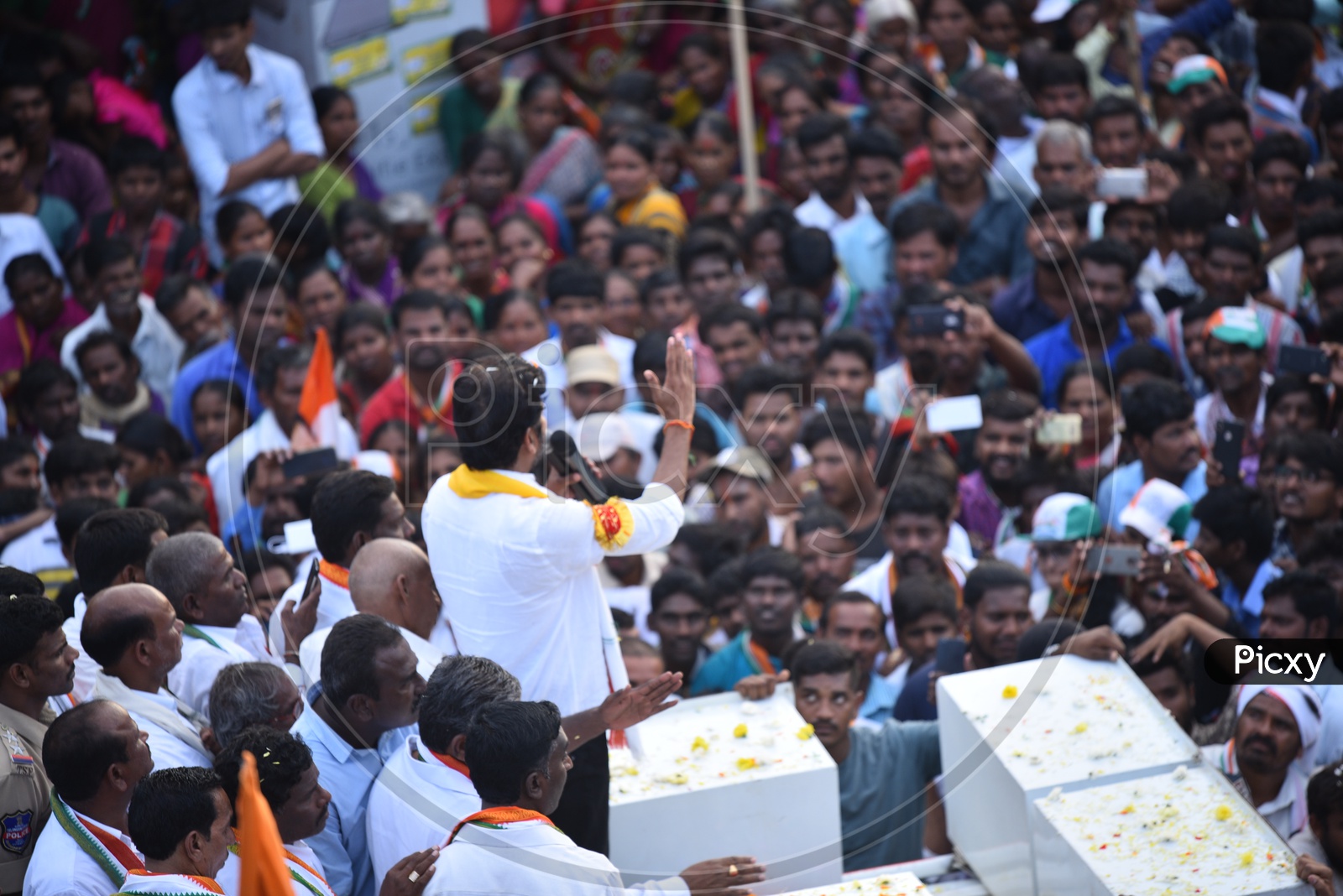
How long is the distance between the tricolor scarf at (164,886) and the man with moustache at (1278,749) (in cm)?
285

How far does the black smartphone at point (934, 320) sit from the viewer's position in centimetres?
706

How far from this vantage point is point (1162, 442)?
20.4ft

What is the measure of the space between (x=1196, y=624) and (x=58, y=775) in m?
3.50

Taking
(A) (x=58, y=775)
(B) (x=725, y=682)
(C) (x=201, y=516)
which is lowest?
(B) (x=725, y=682)

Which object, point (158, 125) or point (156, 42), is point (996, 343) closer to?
point (158, 125)

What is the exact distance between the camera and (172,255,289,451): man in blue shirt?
7.29 meters

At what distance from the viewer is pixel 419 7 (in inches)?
392

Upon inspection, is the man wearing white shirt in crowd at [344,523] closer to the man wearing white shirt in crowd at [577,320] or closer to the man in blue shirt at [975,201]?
the man wearing white shirt in crowd at [577,320]

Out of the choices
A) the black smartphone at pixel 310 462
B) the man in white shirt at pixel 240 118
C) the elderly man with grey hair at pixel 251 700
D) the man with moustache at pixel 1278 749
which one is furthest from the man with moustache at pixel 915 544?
the man in white shirt at pixel 240 118

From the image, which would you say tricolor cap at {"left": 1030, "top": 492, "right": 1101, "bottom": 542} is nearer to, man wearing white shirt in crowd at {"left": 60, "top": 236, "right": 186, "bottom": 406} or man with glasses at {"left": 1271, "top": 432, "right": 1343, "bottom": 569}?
man with glasses at {"left": 1271, "top": 432, "right": 1343, "bottom": 569}

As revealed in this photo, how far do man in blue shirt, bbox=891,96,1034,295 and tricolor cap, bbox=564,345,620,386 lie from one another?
1879 millimetres

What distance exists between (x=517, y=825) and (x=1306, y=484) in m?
3.76

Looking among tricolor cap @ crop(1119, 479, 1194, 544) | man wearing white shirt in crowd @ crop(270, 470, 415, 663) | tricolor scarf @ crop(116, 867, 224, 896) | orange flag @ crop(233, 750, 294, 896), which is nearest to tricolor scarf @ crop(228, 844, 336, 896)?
tricolor scarf @ crop(116, 867, 224, 896)

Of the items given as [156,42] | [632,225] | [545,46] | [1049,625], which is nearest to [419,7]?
[545,46]
